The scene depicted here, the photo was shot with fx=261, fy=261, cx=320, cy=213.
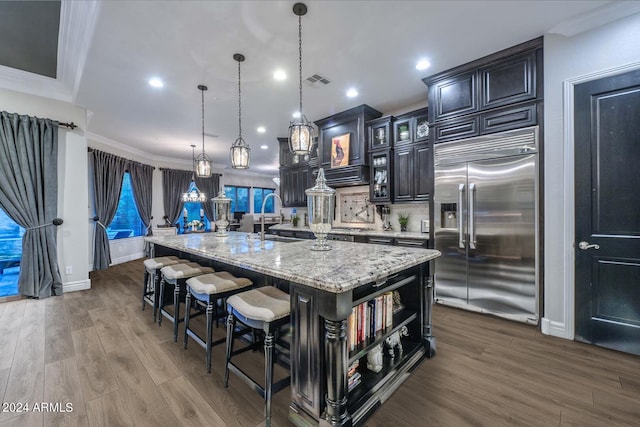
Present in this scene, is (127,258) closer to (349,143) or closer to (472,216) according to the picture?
(349,143)

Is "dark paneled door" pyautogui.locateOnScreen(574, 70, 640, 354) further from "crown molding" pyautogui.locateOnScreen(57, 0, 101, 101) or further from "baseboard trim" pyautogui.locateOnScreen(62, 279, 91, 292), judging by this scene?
"baseboard trim" pyautogui.locateOnScreen(62, 279, 91, 292)

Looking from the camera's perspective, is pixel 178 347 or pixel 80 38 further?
pixel 80 38

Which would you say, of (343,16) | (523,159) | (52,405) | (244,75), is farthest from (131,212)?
(523,159)

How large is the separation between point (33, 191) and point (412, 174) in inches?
208

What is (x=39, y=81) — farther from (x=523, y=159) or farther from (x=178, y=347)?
(x=523, y=159)

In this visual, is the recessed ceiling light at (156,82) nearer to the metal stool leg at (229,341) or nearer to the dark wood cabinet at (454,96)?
the metal stool leg at (229,341)

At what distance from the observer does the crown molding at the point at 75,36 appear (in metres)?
2.27

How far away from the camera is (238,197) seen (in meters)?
9.62

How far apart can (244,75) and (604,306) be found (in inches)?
169

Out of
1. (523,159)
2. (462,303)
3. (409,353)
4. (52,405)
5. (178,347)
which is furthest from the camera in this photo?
(462,303)

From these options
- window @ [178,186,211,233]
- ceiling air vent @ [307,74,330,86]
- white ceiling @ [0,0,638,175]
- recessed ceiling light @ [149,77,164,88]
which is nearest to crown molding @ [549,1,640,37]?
white ceiling @ [0,0,638,175]

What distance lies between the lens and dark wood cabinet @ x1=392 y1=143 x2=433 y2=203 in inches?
144

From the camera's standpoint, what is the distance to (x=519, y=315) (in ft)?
8.86

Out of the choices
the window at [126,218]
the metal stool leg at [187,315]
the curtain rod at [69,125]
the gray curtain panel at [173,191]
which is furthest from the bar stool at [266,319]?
the gray curtain panel at [173,191]
